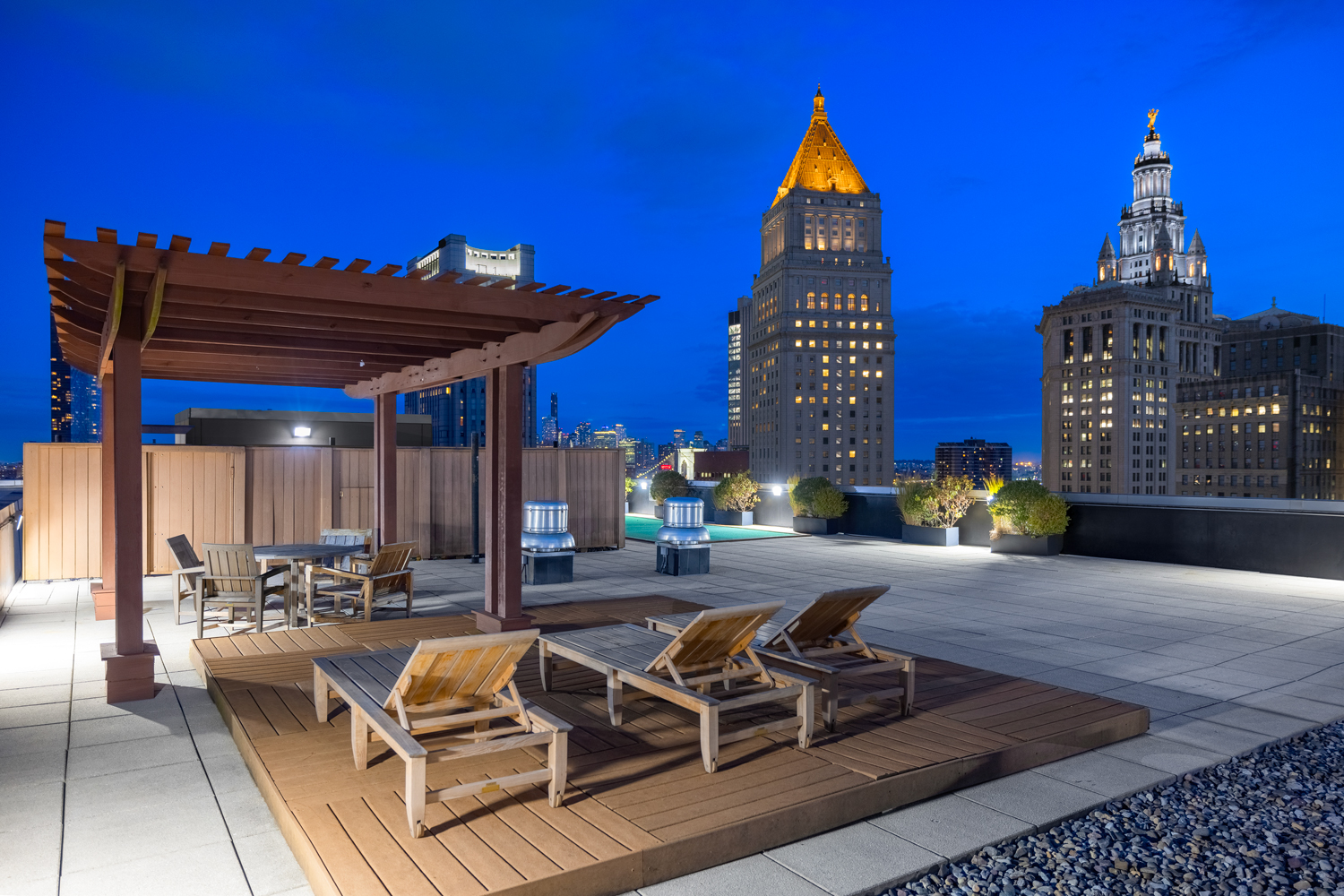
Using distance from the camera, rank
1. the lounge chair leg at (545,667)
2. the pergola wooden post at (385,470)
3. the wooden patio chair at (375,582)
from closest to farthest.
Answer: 1. the lounge chair leg at (545,667)
2. the wooden patio chair at (375,582)
3. the pergola wooden post at (385,470)

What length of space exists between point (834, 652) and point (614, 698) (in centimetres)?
137

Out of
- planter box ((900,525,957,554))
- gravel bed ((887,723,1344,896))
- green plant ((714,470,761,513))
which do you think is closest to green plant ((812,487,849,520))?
planter box ((900,525,957,554))

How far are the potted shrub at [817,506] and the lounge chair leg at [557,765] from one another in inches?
560

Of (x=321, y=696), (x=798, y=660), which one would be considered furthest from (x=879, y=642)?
(x=321, y=696)

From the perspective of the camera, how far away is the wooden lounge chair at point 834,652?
13.9 ft

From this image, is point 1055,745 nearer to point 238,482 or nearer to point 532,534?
point 532,534

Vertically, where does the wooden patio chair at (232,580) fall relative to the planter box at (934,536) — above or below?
above

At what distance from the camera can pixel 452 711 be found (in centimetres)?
398

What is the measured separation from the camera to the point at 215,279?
15.9ft

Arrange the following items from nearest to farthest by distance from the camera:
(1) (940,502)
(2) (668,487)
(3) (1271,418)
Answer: (1) (940,502) < (2) (668,487) < (3) (1271,418)

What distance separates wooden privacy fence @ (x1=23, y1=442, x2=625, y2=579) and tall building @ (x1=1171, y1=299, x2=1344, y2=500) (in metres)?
125

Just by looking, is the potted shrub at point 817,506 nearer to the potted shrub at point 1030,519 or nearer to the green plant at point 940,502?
the green plant at point 940,502

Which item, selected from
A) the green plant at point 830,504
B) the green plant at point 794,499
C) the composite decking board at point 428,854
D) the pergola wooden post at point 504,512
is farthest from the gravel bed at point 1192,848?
the green plant at point 794,499

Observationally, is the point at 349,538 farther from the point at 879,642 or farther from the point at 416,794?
the point at 416,794
